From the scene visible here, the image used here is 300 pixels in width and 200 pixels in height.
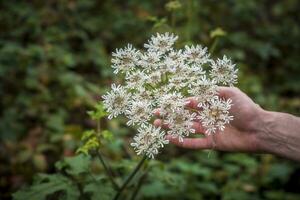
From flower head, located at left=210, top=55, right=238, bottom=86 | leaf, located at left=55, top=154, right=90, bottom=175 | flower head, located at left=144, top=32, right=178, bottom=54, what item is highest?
flower head, located at left=144, top=32, right=178, bottom=54

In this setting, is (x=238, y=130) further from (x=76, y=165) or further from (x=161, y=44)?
(x=76, y=165)

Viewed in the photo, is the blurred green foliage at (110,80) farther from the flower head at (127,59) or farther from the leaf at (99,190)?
the flower head at (127,59)

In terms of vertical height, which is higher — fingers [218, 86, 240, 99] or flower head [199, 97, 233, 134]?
fingers [218, 86, 240, 99]

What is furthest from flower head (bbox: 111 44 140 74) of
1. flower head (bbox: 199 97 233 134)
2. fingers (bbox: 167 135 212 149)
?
fingers (bbox: 167 135 212 149)

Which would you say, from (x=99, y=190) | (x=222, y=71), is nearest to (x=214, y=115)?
(x=222, y=71)

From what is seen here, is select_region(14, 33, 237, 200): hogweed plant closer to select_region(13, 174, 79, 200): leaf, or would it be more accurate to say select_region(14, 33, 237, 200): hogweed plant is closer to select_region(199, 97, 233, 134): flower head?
select_region(199, 97, 233, 134): flower head

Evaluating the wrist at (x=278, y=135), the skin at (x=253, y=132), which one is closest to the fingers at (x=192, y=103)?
the skin at (x=253, y=132)
